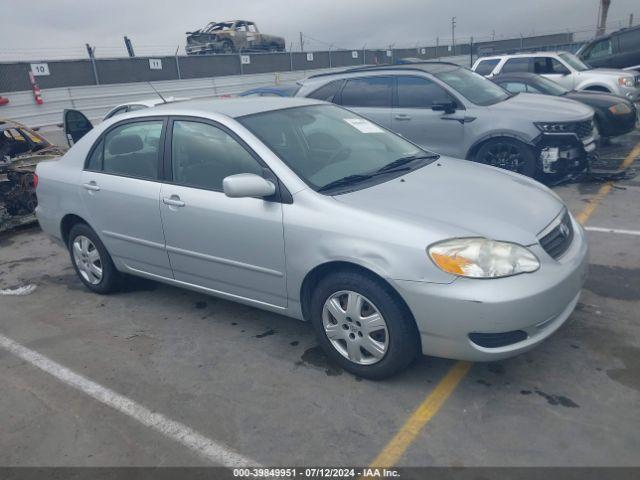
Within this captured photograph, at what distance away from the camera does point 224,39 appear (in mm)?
24469

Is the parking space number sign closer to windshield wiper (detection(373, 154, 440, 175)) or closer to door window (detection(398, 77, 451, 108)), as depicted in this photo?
door window (detection(398, 77, 451, 108))

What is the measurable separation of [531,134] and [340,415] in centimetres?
489

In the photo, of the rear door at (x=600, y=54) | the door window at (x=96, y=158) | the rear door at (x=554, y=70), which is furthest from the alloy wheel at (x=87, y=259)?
the rear door at (x=600, y=54)

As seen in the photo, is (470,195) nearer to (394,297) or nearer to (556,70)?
(394,297)

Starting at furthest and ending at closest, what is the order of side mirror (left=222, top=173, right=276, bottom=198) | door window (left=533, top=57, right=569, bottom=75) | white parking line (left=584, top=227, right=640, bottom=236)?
door window (left=533, top=57, right=569, bottom=75)
white parking line (left=584, top=227, right=640, bottom=236)
side mirror (left=222, top=173, right=276, bottom=198)

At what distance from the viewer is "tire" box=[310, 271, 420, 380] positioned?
2883mm

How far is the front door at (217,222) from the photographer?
3.34 metres

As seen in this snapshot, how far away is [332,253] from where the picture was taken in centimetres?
300

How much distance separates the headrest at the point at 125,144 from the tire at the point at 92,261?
0.73m

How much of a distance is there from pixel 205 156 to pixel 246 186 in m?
0.74

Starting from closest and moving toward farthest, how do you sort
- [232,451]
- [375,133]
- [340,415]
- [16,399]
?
[232,451] < [340,415] < [16,399] < [375,133]

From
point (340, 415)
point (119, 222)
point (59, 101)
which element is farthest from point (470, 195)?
point (59, 101)

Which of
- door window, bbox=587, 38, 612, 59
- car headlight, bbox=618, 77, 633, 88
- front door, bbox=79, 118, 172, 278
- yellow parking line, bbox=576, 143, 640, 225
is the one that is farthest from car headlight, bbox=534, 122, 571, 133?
door window, bbox=587, 38, 612, 59

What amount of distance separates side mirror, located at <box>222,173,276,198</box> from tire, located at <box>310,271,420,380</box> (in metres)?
0.65
